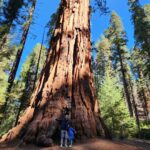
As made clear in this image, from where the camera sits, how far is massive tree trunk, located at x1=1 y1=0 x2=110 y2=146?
27.1 feet

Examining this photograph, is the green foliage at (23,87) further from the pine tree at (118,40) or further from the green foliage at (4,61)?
the pine tree at (118,40)

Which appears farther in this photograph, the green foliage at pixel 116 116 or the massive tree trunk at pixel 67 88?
the green foliage at pixel 116 116

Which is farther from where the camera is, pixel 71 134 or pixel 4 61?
pixel 4 61

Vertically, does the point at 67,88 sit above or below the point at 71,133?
above

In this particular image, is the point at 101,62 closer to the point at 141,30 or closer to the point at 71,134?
the point at 141,30

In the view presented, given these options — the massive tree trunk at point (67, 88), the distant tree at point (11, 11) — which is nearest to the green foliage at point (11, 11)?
the distant tree at point (11, 11)

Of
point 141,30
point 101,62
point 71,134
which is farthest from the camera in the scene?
point 101,62

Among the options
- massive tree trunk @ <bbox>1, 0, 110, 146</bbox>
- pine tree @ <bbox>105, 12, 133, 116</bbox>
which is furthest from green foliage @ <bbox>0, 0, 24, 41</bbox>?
pine tree @ <bbox>105, 12, 133, 116</bbox>

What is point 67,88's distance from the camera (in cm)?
920

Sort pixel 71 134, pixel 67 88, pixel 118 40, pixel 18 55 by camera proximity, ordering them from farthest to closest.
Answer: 1. pixel 118 40
2. pixel 18 55
3. pixel 67 88
4. pixel 71 134

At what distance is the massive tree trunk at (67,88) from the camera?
8266 millimetres

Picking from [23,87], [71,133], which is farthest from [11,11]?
[71,133]

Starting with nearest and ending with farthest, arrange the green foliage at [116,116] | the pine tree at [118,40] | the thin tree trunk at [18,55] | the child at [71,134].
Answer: the child at [71,134] → the thin tree trunk at [18,55] → the green foliage at [116,116] → the pine tree at [118,40]

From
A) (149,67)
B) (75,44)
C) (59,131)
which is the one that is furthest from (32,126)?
(149,67)
